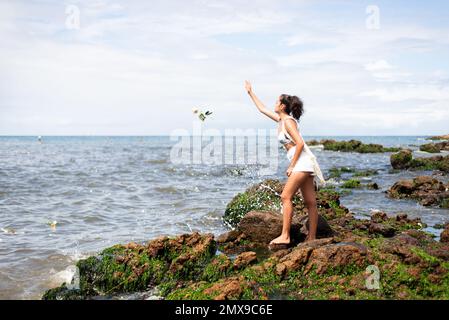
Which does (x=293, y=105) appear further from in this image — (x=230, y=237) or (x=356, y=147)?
(x=356, y=147)

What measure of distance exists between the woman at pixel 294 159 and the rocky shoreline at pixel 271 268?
0.60m

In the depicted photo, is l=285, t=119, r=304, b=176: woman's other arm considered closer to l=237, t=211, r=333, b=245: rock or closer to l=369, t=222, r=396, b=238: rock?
l=237, t=211, r=333, b=245: rock

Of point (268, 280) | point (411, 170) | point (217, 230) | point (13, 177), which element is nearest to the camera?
point (268, 280)

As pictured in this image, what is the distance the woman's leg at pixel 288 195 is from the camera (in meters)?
7.97

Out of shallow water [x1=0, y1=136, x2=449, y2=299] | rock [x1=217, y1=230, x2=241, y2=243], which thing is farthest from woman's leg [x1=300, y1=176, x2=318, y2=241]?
shallow water [x1=0, y1=136, x2=449, y2=299]

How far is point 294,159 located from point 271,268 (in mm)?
1988

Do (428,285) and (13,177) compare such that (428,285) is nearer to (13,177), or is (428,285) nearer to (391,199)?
(391,199)

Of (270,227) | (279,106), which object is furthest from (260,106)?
(270,227)

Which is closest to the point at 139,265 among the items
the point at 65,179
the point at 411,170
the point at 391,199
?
the point at 391,199

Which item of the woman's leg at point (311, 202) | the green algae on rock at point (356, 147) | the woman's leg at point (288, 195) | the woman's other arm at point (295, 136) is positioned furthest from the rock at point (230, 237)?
the green algae on rock at point (356, 147)

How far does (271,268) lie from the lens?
688 centimetres

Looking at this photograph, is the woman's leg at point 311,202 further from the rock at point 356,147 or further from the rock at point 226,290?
the rock at point 356,147

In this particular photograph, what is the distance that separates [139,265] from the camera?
746 centimetres
